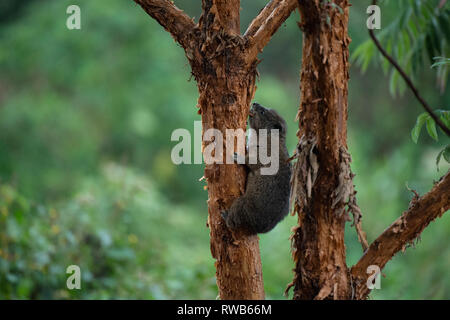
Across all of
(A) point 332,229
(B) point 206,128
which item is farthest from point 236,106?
(A) point 332,229

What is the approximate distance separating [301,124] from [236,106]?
379mm

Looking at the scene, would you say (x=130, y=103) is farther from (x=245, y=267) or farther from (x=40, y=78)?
(x=245, y=267)

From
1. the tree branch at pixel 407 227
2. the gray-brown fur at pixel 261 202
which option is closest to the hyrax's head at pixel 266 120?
the gray-brown fur at pixel 261 202

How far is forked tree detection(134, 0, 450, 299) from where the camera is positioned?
1840 mm

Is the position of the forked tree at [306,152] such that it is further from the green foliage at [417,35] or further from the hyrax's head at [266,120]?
the green foliage at [417,35]

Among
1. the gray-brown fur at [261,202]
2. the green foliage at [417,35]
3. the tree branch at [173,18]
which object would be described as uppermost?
the green foliage at [417,35]

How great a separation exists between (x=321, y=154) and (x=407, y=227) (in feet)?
1.69

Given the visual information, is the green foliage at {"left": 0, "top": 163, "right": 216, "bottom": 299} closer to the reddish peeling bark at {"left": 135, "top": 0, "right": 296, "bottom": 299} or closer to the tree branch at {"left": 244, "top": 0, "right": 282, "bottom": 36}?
the reddish peeling bark at {"left": 135, "top": 0, "right": 296, "bottom": 299}

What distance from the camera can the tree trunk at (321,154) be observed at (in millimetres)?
1777

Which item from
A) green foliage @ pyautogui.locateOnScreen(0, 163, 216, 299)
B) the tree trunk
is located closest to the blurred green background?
green foliage @ pyautogui.locateOnScreen(0, 163, 216, 299)

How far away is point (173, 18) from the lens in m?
2.24

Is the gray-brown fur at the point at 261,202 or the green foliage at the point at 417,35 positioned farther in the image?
the green foliage at the point at 417,35

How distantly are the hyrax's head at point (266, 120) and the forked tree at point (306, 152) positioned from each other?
807mm

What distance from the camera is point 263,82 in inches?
318
